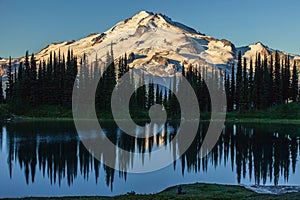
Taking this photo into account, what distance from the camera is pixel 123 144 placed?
5538cm

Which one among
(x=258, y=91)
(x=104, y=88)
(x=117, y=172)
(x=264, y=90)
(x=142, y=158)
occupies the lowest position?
(x=117, y=172)

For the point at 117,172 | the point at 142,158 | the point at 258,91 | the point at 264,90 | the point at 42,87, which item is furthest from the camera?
the point at 258,91

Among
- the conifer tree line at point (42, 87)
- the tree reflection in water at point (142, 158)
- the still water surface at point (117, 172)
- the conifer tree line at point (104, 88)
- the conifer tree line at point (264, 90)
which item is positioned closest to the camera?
the still water surface at point (117, 172)

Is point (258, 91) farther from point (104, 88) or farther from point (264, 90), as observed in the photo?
point (104, 88)

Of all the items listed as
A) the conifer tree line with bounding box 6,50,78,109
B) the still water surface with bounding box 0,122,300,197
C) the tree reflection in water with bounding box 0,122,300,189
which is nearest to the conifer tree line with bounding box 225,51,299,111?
the tree reflection in water with bounding box 0,122,300,189

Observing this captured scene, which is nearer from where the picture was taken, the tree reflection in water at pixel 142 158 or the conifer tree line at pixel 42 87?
the tree reflection in water at pixel 142 158

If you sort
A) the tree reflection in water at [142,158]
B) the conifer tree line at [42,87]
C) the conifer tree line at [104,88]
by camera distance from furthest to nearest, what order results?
the conifer tree line at [104,88] → the conifer tree line at [42,87] → the tree reflection in water at [142,158]

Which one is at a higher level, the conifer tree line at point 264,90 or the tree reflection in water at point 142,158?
the conifer tree line at point 264,90

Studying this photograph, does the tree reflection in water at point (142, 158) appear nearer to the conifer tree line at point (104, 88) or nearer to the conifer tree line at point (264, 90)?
the conifer tree line at point (104, 88)

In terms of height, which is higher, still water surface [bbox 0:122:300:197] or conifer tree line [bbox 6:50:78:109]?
conifer tree line [bbox 6:50:78:109]

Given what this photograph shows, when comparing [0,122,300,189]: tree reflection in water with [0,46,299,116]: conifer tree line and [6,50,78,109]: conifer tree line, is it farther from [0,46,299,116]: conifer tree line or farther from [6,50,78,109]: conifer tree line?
[0,46,299,116]: conifer tree line

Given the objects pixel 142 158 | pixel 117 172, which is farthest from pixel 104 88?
pixel 117 172

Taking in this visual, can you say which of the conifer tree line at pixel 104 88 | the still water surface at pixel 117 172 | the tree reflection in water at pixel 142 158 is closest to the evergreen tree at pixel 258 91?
the conifer tree line at pixel 104 88

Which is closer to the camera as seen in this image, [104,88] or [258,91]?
[104,88]
